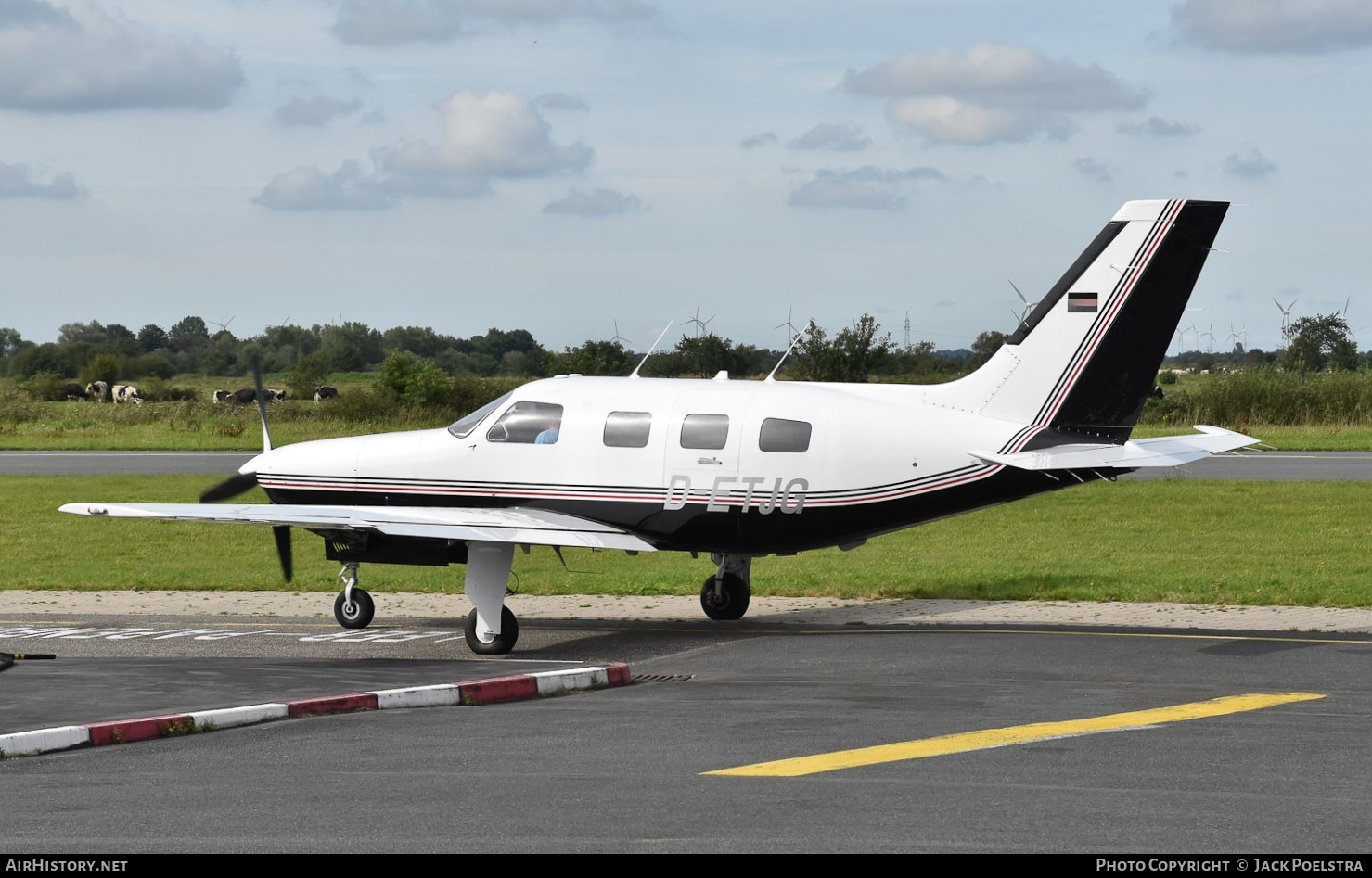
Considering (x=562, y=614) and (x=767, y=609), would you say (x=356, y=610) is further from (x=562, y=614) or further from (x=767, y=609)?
(x=767, y=609)

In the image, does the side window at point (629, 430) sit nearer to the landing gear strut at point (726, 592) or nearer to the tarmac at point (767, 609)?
the landing gear strut at point (726, 592)

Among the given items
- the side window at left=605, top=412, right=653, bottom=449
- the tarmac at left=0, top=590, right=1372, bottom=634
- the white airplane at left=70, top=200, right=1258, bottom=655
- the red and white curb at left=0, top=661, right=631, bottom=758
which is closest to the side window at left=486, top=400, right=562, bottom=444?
the white airplane at left=70, top=200, right=1258, bottom=655

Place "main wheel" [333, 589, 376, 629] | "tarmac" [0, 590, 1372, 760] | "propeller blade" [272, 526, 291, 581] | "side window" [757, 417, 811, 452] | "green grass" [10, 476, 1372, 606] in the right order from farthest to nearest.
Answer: "green grass" [10, 476, 1372, 606] → "propeller blade" [272, 526, 291, 581] → "main wheel" [333, 589, 376, 629] → "side window" [757, 417, 811, 452] → "tarmac" [0, 590, 1372, 760]

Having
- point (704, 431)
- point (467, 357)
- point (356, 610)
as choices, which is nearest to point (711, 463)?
point (704, 431)

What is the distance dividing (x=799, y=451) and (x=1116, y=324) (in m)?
3.76

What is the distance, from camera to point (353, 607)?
62.5 ft

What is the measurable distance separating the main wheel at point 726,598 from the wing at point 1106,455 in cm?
361

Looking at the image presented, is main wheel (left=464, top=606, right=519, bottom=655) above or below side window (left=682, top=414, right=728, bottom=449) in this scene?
below

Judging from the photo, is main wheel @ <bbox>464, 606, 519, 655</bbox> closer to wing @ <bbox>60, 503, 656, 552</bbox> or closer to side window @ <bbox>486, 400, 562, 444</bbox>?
wing @ <bbox>60, 503, 656, 552</bbox>

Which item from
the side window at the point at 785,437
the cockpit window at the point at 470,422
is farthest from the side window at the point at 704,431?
the cockpit window at the point at 470,422

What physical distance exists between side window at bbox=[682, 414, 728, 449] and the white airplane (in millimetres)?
15

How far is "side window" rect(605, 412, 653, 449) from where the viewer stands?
18.4 meters

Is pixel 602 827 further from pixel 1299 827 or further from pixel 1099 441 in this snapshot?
pixel 1099 441

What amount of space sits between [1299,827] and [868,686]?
5885 millimetres
